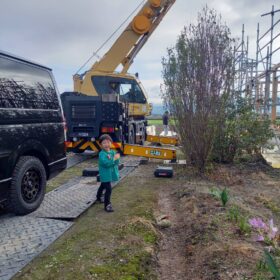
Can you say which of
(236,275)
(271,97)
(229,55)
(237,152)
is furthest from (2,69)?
(271,97)

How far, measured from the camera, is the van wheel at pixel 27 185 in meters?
4.74

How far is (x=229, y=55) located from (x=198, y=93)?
1088 millimetres

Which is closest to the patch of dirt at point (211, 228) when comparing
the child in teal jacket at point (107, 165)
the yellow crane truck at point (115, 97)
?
the child in teal jacket at point (107, 165)

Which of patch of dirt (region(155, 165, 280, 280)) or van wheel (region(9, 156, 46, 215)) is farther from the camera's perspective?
van wheel (region(9, 156, 46, 215))

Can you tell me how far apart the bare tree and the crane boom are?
6.51 meters

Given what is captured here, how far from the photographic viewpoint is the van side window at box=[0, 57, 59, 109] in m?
4.59

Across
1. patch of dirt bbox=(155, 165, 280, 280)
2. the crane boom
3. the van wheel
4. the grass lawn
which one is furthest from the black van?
the crane boom

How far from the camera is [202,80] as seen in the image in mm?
7547

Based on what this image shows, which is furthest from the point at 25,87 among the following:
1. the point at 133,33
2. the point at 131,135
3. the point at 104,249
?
the point at 133,33

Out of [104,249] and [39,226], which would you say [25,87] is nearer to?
[39,226]

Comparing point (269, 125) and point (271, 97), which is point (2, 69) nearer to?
point (269, 125)

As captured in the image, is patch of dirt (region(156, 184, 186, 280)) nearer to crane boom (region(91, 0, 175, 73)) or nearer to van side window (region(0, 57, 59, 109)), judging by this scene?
van side window (region(0, 57, 59, 109))

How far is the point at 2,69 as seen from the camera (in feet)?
15.1

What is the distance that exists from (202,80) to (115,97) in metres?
3.58
